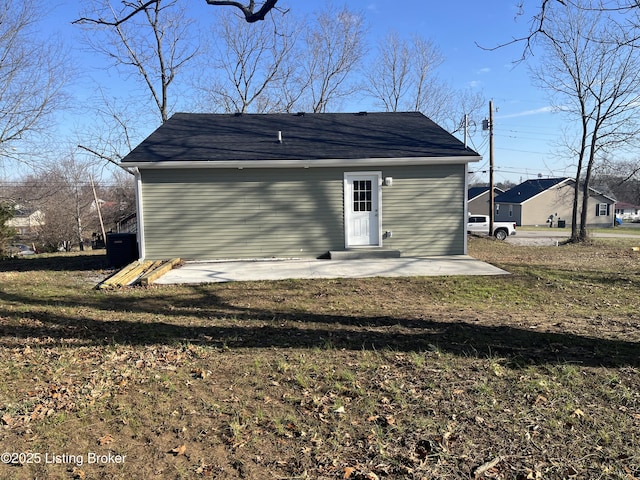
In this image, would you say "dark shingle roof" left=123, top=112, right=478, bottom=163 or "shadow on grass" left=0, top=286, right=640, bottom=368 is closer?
"shadow on grass" left=0, top=286, right=640, bottom=368

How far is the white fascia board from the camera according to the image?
1084 centimetres

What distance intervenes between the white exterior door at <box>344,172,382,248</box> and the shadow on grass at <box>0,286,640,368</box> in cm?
556

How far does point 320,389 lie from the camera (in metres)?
3.59

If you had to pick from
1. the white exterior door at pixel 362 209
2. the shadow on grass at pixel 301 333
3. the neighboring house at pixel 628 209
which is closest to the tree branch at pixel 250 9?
the shadow on grass at pixel 301 333

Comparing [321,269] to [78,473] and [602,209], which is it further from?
[602,209]

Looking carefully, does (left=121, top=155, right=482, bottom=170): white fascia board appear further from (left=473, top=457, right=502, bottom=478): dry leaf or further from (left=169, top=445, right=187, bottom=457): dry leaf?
(left=473, top=457, right=502, bottom=478): dry leaf

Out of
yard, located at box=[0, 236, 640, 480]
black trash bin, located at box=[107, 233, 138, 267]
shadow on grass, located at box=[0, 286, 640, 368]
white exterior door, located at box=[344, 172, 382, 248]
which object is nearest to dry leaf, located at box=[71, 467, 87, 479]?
yard, located at box=[0, 236, 640, 480]

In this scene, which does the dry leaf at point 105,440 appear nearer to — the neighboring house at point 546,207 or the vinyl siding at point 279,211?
the vinyl siding at point 279,211

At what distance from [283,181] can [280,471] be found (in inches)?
369

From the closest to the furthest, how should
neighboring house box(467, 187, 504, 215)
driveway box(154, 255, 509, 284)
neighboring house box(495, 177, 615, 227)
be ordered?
driveway box(154, 255, 509, 284), neighboring house box(495, 177, 615, 227), neighboring house box(467, 187, 504, 215)

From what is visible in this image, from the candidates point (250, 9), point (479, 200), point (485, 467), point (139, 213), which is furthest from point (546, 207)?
point (485, 467)

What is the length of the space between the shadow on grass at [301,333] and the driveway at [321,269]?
2.52 metres

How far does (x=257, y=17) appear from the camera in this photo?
5.40 m

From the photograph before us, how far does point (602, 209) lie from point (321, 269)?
195 ft
